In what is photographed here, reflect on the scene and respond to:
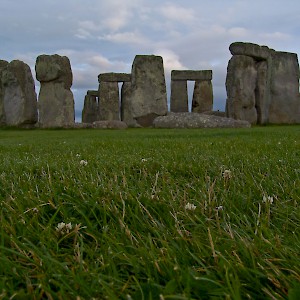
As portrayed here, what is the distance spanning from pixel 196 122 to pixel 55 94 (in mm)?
6146

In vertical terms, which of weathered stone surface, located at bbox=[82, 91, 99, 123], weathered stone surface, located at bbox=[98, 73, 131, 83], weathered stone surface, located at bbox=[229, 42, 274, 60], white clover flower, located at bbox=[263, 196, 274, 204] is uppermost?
A: weathered stone surface, located at bbox=[229, 42, 274, 60]

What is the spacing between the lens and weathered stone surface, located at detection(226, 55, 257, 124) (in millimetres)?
19156

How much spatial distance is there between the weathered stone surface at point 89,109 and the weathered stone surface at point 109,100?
440 cm

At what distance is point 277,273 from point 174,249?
34 centimetres

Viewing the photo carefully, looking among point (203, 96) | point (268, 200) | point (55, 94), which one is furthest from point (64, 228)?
point (203, 96)

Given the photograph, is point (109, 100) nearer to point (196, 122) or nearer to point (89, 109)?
point (89, 109)

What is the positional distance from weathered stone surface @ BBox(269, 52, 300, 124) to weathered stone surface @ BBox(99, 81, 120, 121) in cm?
1039

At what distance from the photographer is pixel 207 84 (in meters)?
26.7

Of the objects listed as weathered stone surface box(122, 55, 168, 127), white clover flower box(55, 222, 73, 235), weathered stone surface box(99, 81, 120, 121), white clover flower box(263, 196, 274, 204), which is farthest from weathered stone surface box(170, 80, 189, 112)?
white clover flower box(55, 222, 73, 235)

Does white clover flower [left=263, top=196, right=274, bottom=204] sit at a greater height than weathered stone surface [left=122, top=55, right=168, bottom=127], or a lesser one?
lesser

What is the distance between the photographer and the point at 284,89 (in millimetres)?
18562

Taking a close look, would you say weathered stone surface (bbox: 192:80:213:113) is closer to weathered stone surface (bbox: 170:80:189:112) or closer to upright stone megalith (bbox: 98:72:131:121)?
weathered stone surface (bbox: 170:80:189:112)

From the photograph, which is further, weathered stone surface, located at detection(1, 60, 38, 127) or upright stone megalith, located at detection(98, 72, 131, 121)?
upright stone megalith, located at detection(98, 72, 131, 121)

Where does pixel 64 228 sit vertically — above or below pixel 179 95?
below
